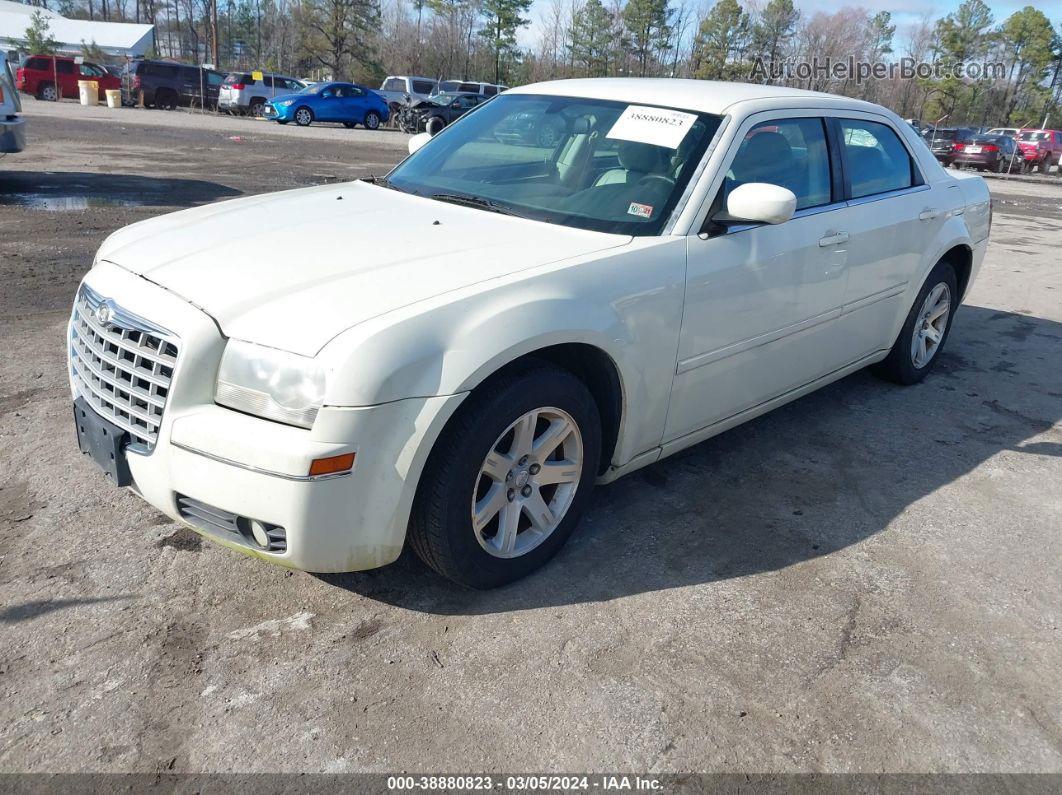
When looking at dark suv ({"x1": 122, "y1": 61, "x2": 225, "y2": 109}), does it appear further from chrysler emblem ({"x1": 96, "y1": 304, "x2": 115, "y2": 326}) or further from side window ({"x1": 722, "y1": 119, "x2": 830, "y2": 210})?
chrysler emblem ({"x1": 96, "y1": 304, "x2": 115, "y2": 326})

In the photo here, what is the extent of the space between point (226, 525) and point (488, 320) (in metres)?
1.01

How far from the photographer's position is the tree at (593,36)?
200ft

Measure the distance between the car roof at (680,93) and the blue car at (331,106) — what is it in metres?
28.6

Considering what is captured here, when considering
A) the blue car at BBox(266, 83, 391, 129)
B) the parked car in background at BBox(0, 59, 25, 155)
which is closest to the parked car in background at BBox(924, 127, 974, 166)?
the blue car at BBox(266, 83, 391, 129)

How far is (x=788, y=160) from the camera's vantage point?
13.1 feet

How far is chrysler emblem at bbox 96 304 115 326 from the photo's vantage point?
284 centimetres

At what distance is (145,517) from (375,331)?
61.6 inches

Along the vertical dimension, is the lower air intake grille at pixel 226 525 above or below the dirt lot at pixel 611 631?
above

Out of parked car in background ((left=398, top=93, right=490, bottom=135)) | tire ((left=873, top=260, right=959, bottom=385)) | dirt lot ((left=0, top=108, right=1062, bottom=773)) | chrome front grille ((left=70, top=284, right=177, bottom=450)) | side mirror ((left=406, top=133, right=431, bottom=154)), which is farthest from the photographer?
parked car in background ((left=398, top=93, right=490, bottom=135))

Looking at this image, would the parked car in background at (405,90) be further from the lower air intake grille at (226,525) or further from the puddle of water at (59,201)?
the lower air intake grille at (226,525)

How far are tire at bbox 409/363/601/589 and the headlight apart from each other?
436 mm

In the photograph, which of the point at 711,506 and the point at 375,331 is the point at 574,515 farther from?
the point at 375,331

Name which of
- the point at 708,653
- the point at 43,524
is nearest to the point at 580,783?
the point at 708,653

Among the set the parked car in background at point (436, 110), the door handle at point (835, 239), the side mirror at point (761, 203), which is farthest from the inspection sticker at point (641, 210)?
the parked car in background at point (436, 110)
